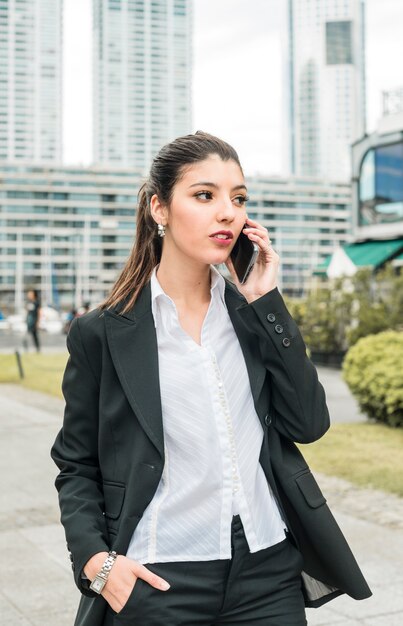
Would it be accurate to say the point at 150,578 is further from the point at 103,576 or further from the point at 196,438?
the point at 196,438

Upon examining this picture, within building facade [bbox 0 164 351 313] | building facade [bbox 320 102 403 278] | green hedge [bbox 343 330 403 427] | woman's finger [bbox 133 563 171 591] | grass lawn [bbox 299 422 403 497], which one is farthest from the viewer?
building facade [bbox 0 164 351 313]

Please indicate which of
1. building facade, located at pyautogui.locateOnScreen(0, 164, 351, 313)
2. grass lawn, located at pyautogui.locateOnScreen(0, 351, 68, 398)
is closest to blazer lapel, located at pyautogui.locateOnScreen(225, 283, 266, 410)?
grass lawn, located at pyautogui.locateOnScreen(0, 351, 68, 398)

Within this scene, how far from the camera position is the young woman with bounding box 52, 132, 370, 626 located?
1.88 meters

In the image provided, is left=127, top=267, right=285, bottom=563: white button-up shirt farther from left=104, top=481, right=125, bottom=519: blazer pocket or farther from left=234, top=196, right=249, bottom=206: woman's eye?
left=234, top=196, right=249, bottom=206: woman's eye

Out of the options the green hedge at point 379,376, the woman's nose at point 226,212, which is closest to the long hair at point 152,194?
the woman's nose at point 226,212

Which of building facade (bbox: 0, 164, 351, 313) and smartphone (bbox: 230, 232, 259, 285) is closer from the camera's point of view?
smartphone (bbox: 230, 232, 259, 285)

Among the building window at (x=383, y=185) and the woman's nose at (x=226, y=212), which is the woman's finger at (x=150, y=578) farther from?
the building window at (x=383, y=185)

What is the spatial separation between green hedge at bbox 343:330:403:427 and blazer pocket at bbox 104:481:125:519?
801cm

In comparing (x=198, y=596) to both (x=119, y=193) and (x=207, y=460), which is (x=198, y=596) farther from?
(x=119, y=193)

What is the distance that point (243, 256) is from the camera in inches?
83.4

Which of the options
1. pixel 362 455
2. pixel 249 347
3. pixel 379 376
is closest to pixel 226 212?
pixel 249 347

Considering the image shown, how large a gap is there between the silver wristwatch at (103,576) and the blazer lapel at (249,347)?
47 centimetres

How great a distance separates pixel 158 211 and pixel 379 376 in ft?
26.8

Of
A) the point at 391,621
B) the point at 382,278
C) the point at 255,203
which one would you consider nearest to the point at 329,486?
the point at 391,621
